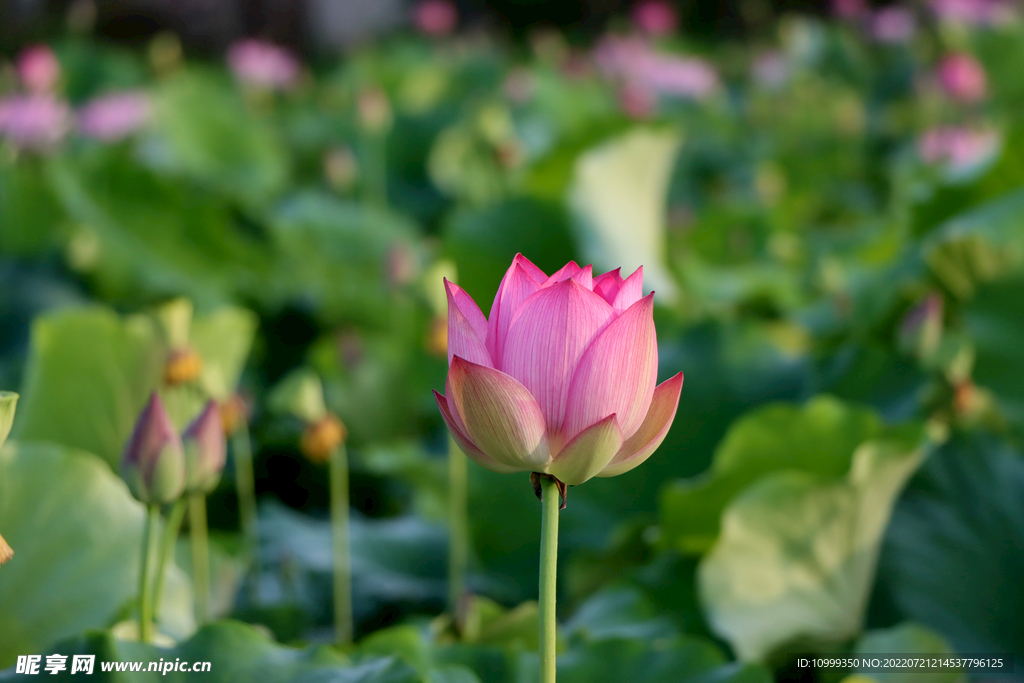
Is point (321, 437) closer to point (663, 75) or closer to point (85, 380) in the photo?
point (85, 380)

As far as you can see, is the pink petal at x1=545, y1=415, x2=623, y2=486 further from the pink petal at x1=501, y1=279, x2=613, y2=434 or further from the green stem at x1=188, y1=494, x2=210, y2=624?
the green stem at x1=188, y1=494, x2=210, y2=624

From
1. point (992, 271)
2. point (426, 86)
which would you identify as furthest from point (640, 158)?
point (426, 86)

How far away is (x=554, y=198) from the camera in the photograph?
51.4 inches

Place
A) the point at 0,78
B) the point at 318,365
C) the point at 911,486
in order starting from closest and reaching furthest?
1. the point at 911,486
2. the point at 318,365
3. the point at 0,78

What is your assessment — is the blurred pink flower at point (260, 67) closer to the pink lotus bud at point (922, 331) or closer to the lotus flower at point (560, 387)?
the pink lotus bud at point (922, 331)

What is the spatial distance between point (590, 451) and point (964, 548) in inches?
20.4

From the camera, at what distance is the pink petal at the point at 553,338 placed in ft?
1.13

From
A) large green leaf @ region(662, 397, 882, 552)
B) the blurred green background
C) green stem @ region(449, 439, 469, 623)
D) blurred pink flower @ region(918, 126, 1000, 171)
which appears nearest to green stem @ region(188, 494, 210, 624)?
the blurred green background

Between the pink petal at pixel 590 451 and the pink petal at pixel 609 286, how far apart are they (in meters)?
0.06

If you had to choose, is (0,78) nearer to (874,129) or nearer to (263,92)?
(263,92)

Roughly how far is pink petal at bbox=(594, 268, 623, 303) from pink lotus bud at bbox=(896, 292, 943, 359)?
551mm

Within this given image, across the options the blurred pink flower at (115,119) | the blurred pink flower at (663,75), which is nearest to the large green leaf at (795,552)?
the blurred pink flower at (115,119)

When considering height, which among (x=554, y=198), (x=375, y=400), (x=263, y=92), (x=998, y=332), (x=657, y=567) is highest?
(x=263, y=92)

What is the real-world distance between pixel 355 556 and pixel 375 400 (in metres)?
0.40
